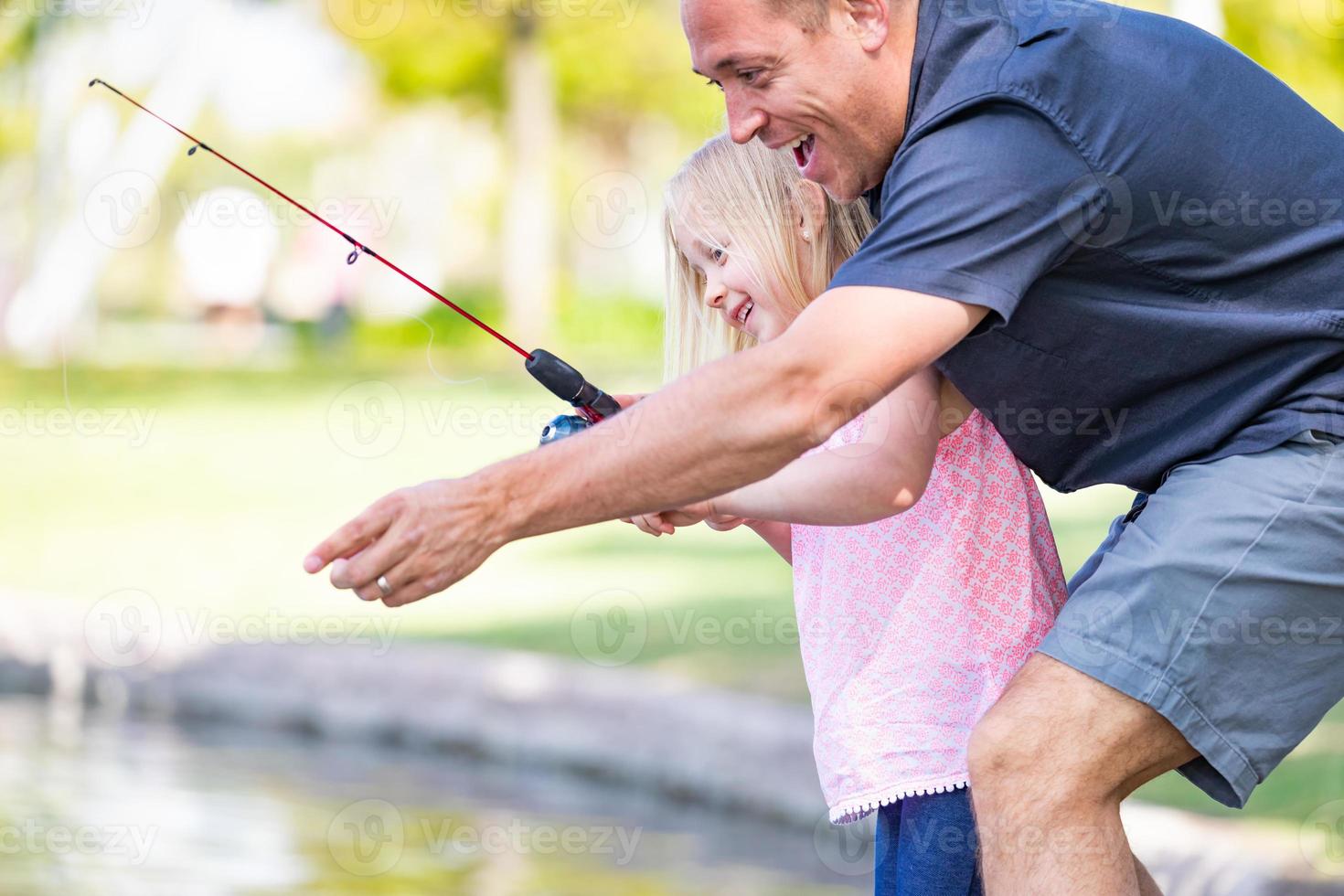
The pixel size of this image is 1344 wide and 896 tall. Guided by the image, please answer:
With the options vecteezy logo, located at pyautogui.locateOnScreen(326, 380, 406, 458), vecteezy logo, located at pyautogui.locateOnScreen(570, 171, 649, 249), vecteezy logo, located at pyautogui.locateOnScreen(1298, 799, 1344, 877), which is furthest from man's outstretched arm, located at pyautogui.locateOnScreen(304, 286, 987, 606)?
vecteezy logo, located at pyautogui.locateOnScreen(570, 171, 649, 249)

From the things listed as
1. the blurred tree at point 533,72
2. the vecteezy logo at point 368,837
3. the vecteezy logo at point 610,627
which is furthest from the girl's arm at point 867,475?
the blurred tree at point 533,72

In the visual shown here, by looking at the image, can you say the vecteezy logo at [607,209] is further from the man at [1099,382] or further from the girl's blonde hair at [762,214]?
the man at [1099,382]

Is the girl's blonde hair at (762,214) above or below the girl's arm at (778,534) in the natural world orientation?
above

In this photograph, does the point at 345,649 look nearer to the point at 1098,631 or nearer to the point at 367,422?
the point at 1098,631

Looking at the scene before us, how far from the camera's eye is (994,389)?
7.81 ft

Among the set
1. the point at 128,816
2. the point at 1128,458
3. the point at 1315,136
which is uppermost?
the point at 1315,136

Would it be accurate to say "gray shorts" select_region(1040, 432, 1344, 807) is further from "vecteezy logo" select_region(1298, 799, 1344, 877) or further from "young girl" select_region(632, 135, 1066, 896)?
"vecteezy logo" select_region(1298, 799, 1344, 877)

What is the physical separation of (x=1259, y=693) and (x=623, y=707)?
10.5 feet

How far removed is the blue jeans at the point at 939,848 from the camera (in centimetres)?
254

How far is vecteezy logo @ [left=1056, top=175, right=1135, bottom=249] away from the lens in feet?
7.11

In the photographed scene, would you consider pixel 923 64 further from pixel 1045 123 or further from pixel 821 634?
pixel 821 634

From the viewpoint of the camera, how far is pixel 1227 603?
2307mm

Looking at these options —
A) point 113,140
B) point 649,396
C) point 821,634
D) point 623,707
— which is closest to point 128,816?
point 623,707

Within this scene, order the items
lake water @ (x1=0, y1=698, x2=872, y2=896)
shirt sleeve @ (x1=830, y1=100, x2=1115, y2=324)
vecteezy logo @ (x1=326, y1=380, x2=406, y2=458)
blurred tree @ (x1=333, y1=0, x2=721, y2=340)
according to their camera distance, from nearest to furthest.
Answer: shirt sleeve @ (x1=830, y1=100, x2=1115, y2=324) → lake water @ (x1=0, y1=698, x2=872, y2=896) → vecteezy logo @ (x1=326, y1=380, x2=406, y2=458) → blurred tree @ (x1=333, y1=0, x2=721, y2=340)
